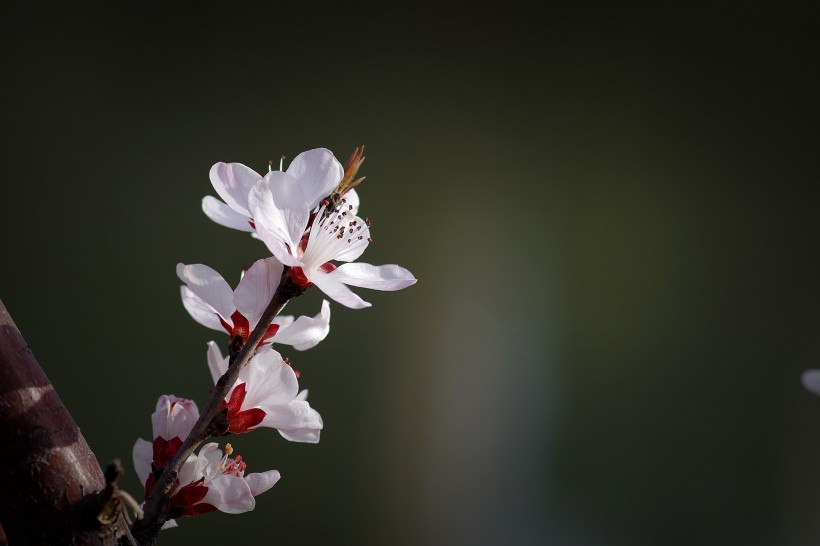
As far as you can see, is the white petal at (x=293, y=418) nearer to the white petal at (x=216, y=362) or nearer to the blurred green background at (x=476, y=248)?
→ the white petal at (x=216, y=362)

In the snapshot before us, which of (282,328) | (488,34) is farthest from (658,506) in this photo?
(282,328)

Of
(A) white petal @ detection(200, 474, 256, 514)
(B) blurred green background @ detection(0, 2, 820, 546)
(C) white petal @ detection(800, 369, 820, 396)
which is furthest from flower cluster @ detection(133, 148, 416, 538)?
(B) blurred green background @ detection(0, 2, 820, 546)

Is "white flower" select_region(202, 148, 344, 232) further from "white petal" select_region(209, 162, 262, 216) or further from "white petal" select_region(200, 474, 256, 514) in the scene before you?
"white petal" select_region(200, 474, 256, 514)

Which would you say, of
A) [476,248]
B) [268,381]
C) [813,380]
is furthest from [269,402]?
[476,248]

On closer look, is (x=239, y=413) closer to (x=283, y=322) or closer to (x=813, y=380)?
(x=283, y=322)

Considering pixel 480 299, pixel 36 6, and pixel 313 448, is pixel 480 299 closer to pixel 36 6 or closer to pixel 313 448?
pixel 313 448
